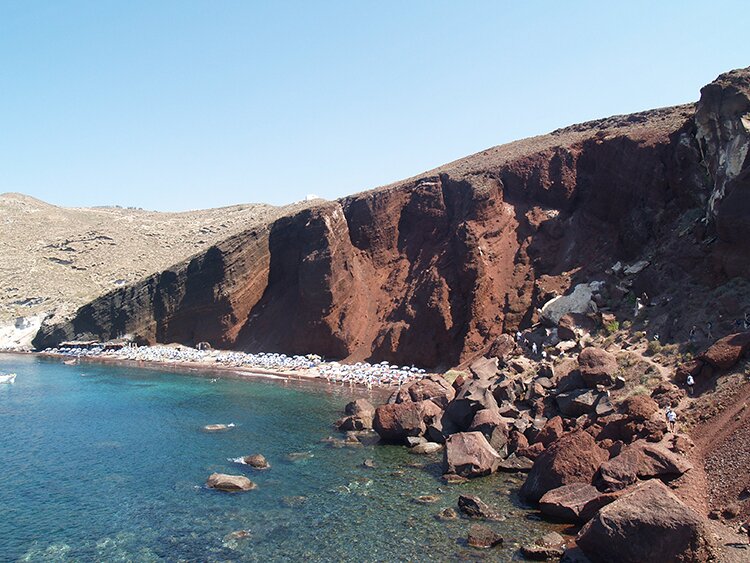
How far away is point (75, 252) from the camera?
400ft

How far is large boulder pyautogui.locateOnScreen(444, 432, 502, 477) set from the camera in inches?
1116

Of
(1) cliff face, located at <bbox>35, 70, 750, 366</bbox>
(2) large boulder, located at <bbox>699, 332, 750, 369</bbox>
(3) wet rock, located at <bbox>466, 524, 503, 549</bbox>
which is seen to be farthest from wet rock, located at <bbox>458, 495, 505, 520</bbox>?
(1) cliff face, located at <bbox>35, 70, 750, 366</bbox>

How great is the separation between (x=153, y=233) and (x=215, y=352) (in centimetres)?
6913

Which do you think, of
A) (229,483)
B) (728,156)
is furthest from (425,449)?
(728,156)

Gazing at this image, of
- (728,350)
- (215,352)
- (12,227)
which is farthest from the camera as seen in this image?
(12,227)

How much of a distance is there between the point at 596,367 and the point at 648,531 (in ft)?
52.0

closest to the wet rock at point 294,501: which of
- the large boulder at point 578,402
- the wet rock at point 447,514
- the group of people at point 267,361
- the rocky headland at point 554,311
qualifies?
the wet rock at point 447,514

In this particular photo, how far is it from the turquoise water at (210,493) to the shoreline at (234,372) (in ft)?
38.2

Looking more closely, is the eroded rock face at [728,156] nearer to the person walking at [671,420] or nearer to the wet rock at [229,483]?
the person walking at [671,420]

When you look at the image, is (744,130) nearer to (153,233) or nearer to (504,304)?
(504,304)

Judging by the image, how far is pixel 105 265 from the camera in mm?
120500

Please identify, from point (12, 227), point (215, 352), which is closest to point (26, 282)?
point (12, 227)

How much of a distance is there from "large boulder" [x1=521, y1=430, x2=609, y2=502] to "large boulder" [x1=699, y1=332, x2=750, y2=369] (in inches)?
315

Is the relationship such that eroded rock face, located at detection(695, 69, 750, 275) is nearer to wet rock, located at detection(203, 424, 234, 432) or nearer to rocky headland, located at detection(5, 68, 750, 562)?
A: rocky headland, located at detection(5, 68, 750, 562)
